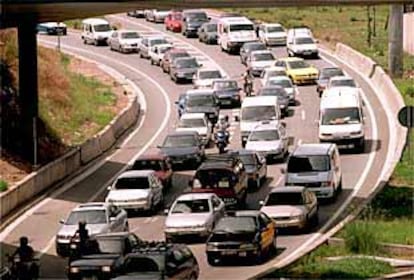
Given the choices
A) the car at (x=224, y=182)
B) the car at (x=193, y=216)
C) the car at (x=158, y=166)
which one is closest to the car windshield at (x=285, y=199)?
the car at (x=193, y=216)

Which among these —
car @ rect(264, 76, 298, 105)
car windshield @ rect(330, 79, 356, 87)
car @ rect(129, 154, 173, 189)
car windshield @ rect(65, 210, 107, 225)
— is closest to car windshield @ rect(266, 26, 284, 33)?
car @ rect(264, 76, 298, 105)

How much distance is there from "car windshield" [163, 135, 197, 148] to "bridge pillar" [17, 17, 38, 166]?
516 cm

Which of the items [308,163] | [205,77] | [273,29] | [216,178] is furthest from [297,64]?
[216,178]

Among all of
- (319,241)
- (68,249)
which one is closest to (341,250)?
(319,241)

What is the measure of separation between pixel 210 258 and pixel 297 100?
3172 centimetres

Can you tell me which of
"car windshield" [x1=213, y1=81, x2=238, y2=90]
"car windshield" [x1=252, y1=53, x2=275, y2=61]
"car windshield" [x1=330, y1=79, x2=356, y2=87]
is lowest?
"car windshield" [x1=213, y1=81, x2=238, y2=90]

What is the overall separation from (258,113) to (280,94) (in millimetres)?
5735

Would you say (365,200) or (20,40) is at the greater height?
(20,40)

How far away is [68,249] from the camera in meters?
33.8

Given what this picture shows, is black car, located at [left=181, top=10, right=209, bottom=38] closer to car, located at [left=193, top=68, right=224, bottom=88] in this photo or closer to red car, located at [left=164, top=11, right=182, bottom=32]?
red car, located at [left=164, top=11, right=182, bottom=32]

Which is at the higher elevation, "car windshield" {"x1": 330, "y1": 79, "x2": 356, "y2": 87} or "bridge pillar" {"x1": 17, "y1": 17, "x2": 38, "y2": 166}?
"bridge pillar" {"x1": 17, "y1": 17, "x2": 38, "y2": 166}

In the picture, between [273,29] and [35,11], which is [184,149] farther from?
[273,29]

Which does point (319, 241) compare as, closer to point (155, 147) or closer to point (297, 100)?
point (155, 147)

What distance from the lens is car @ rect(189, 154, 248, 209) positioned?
4034 cm
